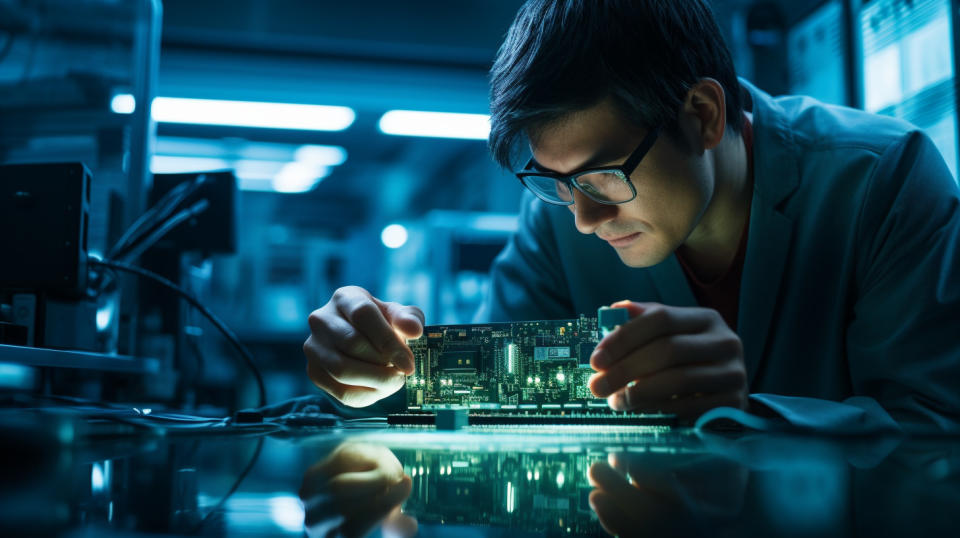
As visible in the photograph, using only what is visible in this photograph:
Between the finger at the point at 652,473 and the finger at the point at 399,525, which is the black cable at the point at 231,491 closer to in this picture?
the finger at the point at 399,525

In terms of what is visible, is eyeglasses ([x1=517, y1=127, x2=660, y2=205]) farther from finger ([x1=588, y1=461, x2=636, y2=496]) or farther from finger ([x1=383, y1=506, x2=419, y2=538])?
finger ([x1=383, y1=506, x2=419, y2=538])

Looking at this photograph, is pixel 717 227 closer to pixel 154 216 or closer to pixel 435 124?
pixel 154 216

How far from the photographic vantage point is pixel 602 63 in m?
1.12

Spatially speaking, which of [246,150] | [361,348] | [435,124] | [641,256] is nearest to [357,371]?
[361,348]

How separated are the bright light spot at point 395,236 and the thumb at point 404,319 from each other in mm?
8704

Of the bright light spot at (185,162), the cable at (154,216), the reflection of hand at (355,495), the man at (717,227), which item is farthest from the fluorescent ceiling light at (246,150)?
the reflection of hand at (355,495)

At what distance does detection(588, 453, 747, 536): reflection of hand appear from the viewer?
331 mm

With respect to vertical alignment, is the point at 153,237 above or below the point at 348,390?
above

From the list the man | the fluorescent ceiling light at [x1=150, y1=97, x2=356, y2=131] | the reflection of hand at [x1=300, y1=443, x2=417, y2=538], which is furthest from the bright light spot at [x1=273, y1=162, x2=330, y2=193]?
the reflection of hand at [x1=300, y1=443, x2=417, y2=538]

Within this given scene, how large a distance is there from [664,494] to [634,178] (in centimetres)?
82

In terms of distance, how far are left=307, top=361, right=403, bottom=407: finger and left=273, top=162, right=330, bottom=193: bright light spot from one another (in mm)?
7414

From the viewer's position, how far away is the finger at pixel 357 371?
41.1 inches

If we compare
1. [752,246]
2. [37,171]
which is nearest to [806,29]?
[752,246]

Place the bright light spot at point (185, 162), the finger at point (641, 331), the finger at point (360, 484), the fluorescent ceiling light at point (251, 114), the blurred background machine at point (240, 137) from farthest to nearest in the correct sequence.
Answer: the bright light spot at point (185, 162) < the fluorescent ceiling light at point (251, 114) < the blurred background machine at point (240, 137) < the finger at point (641, 331) < the finger at point (360, 484)
